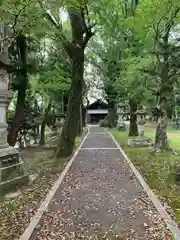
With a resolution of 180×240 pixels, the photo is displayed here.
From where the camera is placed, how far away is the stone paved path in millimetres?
4527

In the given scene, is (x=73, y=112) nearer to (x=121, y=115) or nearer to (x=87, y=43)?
(x=87, y=43)

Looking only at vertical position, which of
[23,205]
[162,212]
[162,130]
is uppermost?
[162,130]

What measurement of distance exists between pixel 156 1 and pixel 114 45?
11.9m

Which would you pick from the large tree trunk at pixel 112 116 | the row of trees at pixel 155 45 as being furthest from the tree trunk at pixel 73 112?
the large tree trunk at pixel 112 116

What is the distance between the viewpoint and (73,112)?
1202 cm

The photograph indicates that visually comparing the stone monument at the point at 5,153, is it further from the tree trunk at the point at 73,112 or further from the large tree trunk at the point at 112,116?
the large tree trunk at the point at 112,116

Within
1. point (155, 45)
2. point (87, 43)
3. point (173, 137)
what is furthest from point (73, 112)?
point (173, 137)

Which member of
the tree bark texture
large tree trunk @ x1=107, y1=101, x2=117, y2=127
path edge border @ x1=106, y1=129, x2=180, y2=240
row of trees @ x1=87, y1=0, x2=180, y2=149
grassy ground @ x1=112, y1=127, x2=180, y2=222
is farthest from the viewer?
large tree trunk @ x1=107, y1=101, x2=117, y2=127

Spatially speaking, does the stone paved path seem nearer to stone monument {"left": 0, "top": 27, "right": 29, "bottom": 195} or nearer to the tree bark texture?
stone monument {"left": 0, "top": 27, "right": 29, "bottom": 195}

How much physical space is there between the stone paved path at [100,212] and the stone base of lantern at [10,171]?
1.04 metres

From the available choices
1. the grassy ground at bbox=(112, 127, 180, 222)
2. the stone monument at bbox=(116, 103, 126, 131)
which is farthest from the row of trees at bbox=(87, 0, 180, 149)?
the stone monument at bbox=(116, 103, 126, 131)

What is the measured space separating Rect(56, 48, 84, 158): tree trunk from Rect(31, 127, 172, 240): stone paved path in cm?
343

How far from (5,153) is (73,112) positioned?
5331 mm

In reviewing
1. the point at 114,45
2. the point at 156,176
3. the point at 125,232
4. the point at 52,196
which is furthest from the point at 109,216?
the point at 114,45
